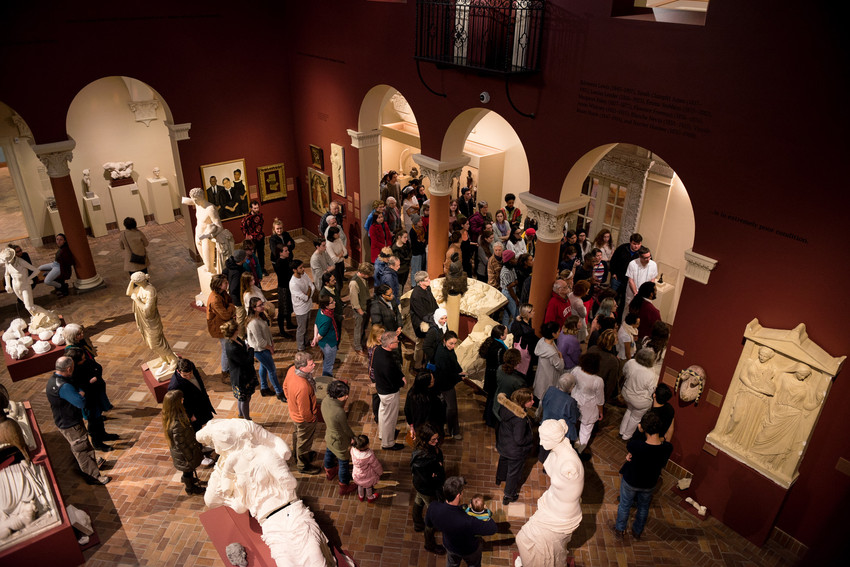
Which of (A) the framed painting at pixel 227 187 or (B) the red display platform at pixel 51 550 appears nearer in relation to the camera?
(B) the red display platform at pixel 51 550

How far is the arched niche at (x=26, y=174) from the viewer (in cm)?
1241

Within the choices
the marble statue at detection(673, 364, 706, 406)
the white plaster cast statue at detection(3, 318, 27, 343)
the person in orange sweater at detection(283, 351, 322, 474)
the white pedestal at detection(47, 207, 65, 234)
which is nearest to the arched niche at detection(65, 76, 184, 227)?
the white pedestal at detection(47, 207, 65, 234)

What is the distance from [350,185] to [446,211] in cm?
260

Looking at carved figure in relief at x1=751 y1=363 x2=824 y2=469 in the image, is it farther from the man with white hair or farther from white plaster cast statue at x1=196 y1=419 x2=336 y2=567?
white plaster cast statue at x1=196 y1=419 x2=336 y2=567

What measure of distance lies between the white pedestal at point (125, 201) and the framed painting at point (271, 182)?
3.57 m

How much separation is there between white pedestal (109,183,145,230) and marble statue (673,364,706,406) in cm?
1280

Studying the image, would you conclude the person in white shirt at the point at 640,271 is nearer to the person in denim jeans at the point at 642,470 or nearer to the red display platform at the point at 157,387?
the person in denim jeans at the point at 642,470

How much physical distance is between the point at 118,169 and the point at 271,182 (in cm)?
391

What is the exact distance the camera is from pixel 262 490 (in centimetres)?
541

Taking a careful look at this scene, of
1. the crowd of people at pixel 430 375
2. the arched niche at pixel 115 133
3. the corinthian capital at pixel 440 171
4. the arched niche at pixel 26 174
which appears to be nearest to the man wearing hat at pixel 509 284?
the crowd of people at pixel 430 375

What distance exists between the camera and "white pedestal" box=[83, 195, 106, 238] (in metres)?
13.6

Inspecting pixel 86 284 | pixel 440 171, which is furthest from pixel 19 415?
pixel 440 171

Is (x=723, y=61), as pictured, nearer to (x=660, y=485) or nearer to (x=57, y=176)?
(x=660, y=485)

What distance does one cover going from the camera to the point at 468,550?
5371mm
